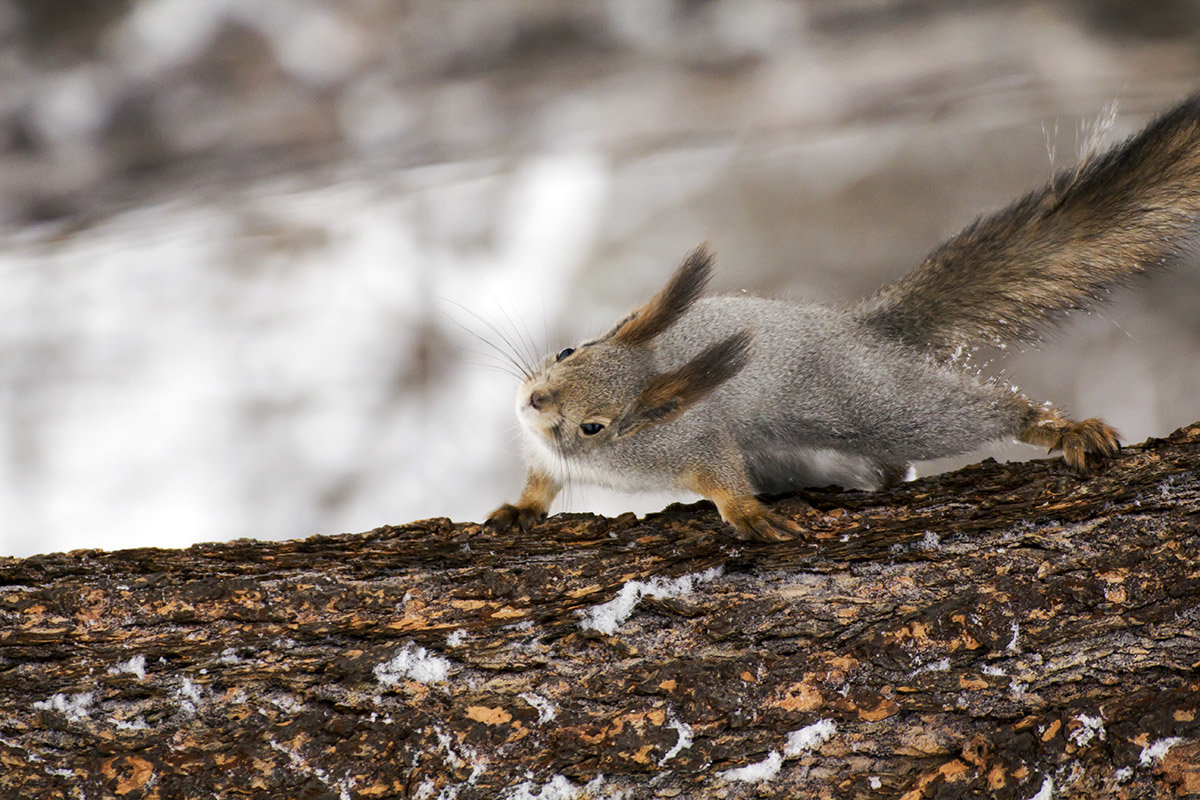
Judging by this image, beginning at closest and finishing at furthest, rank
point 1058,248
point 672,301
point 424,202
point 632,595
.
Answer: point 632,595 < point 672,301 < point 1058,248 < point 424,202

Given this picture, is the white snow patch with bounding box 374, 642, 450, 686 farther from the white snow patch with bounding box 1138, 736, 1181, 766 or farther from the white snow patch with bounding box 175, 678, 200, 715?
the white snow patch with bounding box 1138, 736, 1181, 766

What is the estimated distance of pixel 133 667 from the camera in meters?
1.18

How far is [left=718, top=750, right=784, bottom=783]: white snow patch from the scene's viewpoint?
1.17 metres

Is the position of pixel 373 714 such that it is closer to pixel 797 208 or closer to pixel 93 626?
pixel 93 626

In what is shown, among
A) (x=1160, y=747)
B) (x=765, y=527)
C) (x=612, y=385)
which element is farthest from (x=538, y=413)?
(x=1160, y=747)

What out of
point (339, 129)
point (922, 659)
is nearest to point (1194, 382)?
point (922, 659)

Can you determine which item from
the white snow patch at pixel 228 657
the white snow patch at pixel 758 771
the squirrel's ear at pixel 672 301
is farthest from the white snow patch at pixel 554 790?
the squirrel's ear at pixel 672 301

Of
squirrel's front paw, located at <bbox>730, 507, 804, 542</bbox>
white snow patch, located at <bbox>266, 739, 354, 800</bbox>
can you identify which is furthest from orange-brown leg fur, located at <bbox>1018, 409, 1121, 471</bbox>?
white snow patch, located at <bbox>266, 739, 354, 800</bbox>

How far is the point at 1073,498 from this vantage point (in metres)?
1.33

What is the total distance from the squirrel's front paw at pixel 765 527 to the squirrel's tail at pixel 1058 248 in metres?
0.46

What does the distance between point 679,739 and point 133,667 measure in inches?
27.1

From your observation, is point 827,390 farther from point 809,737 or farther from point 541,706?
point 541,706

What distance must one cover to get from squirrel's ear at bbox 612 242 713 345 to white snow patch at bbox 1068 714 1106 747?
0.76 meters

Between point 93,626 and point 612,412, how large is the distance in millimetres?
757
